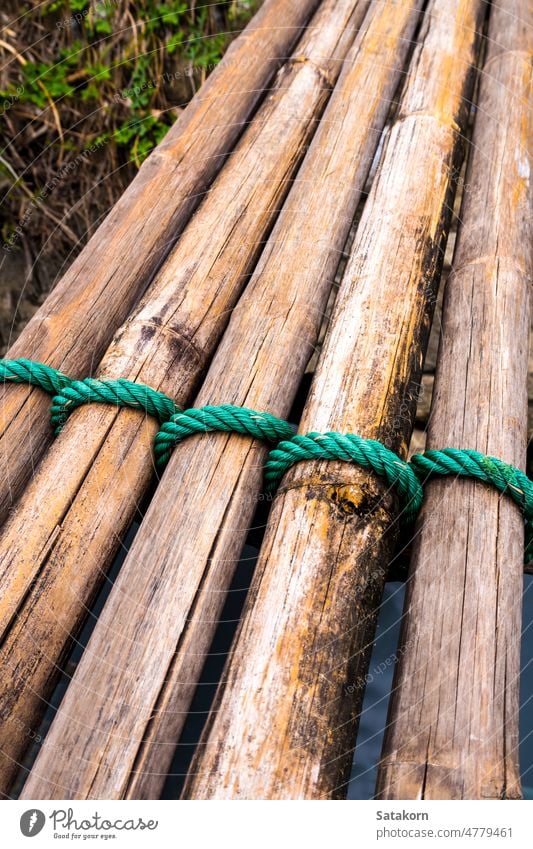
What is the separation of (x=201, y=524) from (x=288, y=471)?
0.23 meters

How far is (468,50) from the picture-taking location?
314 cm

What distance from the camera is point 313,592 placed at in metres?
1.51

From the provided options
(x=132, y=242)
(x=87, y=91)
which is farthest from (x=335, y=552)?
(x=87, y=91)

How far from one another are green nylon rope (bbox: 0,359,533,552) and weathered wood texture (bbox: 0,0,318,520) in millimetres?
67

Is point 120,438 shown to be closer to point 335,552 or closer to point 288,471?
point 288,471

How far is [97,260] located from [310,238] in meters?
0.64

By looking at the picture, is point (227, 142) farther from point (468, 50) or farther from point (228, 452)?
point (228, 452)

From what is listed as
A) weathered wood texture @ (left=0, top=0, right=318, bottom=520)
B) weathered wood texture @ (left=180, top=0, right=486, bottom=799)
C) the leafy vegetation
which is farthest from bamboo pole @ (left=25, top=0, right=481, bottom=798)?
the leafy vegetation

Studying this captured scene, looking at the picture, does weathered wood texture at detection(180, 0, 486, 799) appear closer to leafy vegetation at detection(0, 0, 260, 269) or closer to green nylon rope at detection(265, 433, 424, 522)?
green nylon rope at detection(265, 433, 424, 522)

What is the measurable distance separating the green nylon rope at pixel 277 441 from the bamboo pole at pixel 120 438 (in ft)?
0.16

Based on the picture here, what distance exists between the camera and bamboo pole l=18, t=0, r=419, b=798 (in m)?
1.39

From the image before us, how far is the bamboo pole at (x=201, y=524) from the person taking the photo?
139 centimetres

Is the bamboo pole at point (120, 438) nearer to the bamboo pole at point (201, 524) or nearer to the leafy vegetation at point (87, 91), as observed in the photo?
the bamboo pole at point (201, 524)
